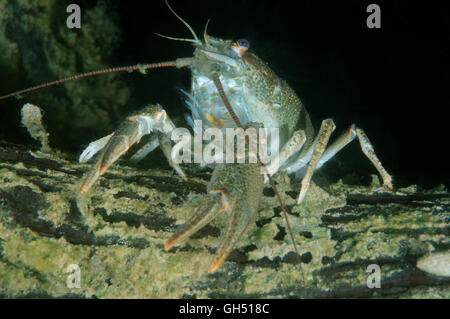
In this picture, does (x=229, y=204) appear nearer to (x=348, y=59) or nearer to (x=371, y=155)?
(x=371, y=155)

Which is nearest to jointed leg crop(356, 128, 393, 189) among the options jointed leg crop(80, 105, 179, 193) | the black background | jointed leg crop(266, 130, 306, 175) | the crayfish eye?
jointed leg crop(266, 130, 306, 175)

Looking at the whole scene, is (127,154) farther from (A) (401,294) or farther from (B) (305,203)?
(A) (401,294)

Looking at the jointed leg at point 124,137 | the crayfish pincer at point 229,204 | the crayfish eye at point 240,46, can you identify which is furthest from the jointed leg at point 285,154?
the jointed leg at point 124,137

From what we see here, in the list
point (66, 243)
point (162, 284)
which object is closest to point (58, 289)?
point (66, 243)

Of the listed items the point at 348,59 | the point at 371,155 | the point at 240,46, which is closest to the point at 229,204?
the point at 240,46

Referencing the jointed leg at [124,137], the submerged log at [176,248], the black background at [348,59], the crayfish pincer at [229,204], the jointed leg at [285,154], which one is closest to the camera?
the crayfish pincer at [229,204]

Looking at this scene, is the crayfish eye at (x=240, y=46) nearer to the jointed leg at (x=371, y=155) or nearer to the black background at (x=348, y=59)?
the jointed leg at (x=371, y=155)
